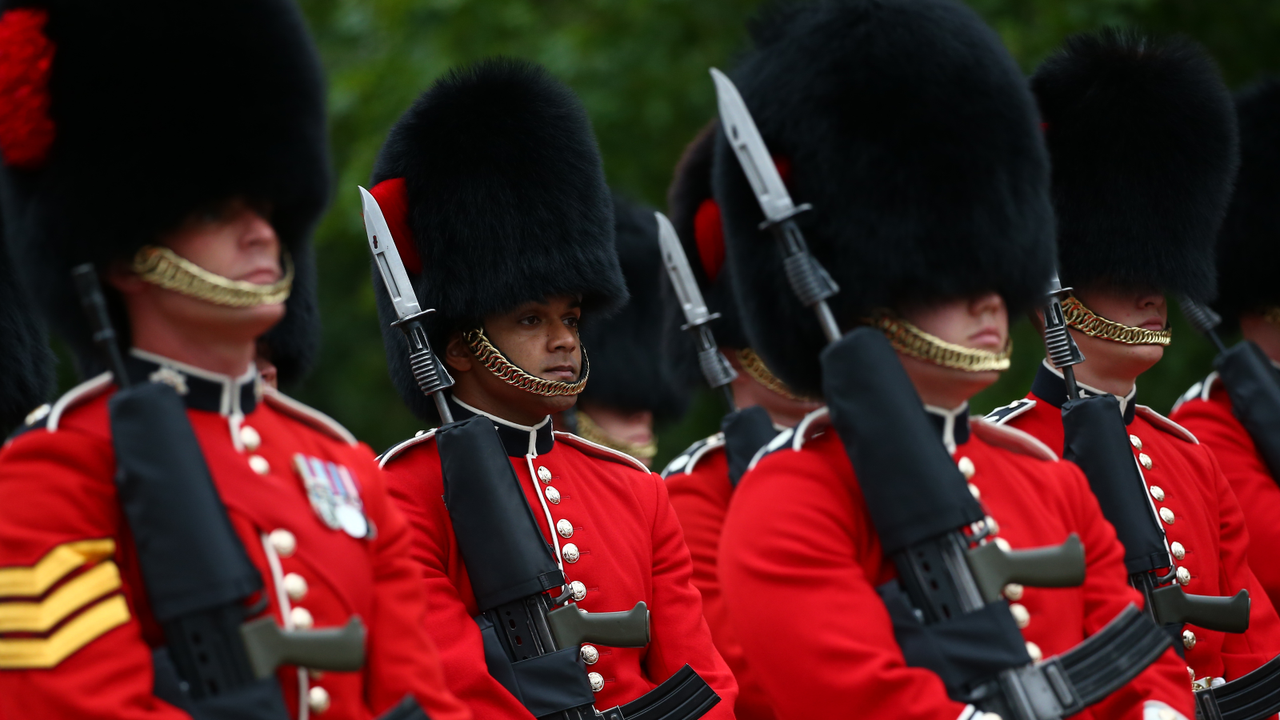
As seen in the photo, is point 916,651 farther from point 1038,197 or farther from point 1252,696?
point 1252,696

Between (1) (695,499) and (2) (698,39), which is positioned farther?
(2) (698,39)

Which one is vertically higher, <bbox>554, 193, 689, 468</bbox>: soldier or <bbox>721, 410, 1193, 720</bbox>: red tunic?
<bbox>554, 193, 689, 468</bbox>: soldier

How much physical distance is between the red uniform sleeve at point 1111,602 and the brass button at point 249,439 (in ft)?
5.93

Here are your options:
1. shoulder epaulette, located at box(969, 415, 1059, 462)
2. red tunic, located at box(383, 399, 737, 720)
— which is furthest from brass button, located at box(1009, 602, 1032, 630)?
red tunic, located at box(383, 399, 737, 720)

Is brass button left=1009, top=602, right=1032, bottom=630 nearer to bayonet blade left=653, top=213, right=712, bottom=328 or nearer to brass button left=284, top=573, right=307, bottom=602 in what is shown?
brass button left=284, top=573, right=307, bottom=602

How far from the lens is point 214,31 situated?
3.00 metres

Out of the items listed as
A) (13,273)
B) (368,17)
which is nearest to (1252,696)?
(13,273)

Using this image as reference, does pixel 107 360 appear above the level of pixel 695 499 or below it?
above

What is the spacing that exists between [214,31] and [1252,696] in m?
3.38

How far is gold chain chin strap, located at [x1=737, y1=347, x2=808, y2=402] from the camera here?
5793mm

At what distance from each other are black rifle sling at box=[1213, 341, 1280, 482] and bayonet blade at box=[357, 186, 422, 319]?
9.56ft

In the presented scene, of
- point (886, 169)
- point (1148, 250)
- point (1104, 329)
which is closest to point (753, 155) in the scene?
point (886, 169)

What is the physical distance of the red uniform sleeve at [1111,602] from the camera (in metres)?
3.47

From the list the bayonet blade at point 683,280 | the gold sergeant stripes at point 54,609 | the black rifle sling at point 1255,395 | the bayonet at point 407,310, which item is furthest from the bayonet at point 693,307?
the gold sergeant stripes at point 54,609
